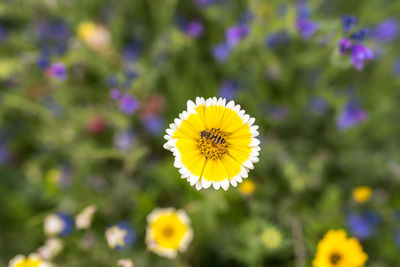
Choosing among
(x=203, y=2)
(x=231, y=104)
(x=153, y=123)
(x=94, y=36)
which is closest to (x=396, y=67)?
(x=203, y=2)

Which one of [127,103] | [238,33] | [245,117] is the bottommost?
[245,117]

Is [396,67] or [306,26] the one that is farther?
[396,67]

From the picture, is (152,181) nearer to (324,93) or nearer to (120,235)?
(120,235)

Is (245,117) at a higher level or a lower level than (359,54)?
lower

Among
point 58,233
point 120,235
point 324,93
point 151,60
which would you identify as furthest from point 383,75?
point 58,233

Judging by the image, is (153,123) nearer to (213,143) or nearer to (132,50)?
(132,50)

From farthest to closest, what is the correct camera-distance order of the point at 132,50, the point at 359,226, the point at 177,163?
the point at 132,50 < the point at 359,226 < the point at 177,163
